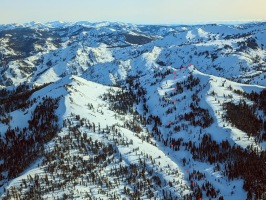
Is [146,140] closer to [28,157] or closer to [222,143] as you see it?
[222,143]

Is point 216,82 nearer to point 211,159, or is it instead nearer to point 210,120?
point 210,120

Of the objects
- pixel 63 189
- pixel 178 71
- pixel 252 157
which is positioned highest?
pixel 178 71

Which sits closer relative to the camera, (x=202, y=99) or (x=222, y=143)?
(x=222, y=143)

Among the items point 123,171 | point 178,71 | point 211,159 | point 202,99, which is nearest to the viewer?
point 123,171

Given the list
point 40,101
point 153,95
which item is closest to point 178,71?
point 153,95

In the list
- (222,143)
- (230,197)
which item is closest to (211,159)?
(222,143)

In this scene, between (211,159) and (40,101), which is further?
(40,101)

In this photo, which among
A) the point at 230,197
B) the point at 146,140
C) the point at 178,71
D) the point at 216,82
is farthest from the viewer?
the point at 178,71

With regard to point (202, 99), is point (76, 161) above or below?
below

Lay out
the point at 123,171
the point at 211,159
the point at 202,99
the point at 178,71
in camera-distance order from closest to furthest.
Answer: the point at 123,171 < the point at 211,159 < the point at 202,99 < the point at 178,71
